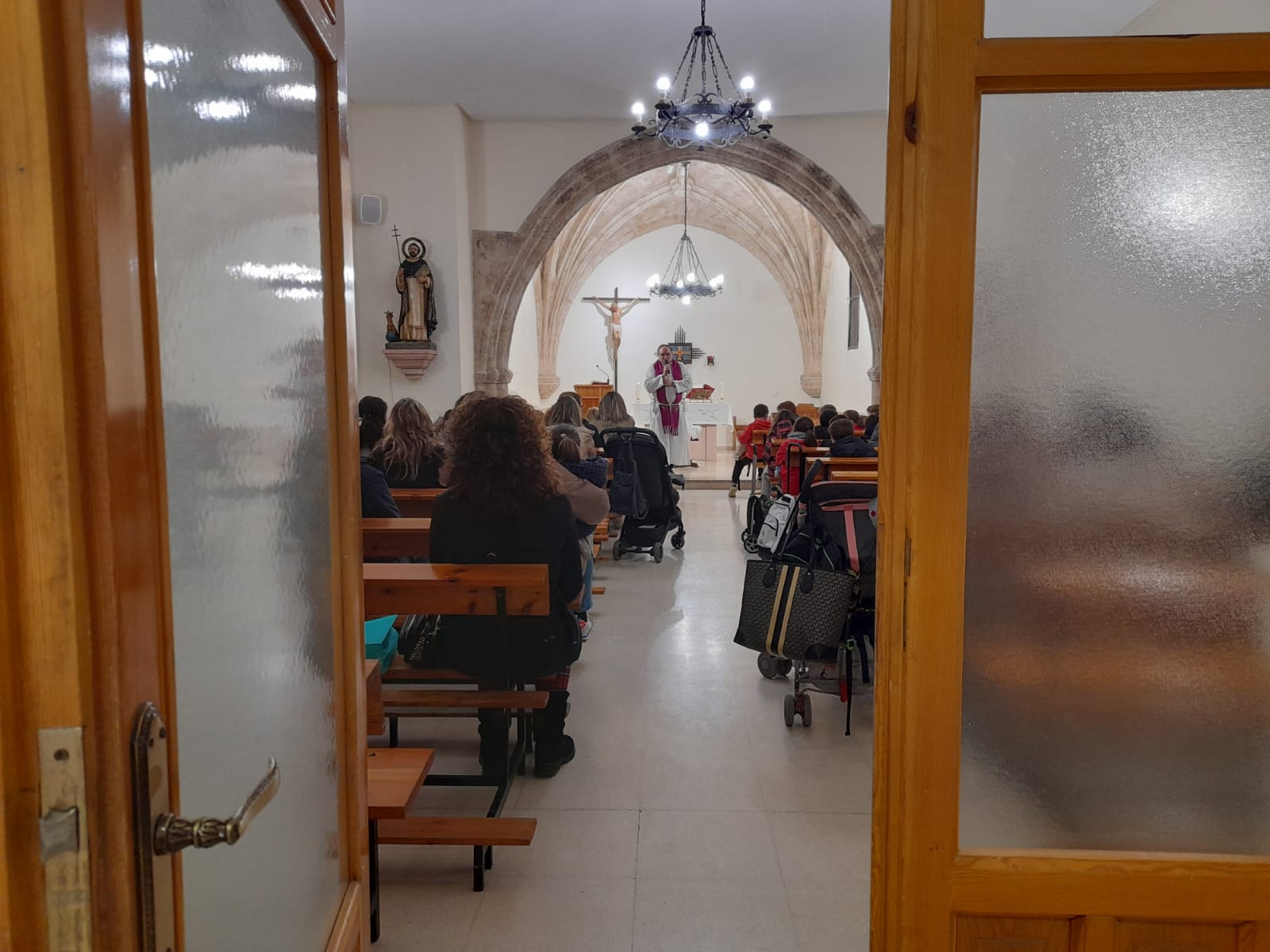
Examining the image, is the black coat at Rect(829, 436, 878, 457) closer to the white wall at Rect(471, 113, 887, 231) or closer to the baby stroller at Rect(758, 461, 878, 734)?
the baby stroller at Rect(758, 461, 878, 734)

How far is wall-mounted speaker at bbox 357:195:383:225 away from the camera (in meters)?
8.24

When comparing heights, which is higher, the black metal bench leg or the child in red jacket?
the child in red jacket

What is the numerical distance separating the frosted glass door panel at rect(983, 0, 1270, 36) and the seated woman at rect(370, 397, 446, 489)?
3.59m

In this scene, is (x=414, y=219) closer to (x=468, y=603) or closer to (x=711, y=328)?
(x=468, y=603)

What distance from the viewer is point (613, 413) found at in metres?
7.36

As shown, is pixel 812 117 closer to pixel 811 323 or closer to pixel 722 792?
pixel 722 792

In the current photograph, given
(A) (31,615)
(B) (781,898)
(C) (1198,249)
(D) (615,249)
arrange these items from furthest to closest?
(D) (615,249) → (B) (781,898) → (C) (1198,249) → (A) (31,615)

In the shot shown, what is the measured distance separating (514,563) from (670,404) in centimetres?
883

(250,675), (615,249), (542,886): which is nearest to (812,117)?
(542,886)

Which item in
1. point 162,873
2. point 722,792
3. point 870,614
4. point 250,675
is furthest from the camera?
point 870,614

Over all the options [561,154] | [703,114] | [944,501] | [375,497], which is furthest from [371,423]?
[561,154]

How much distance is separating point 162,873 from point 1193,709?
4.46ft

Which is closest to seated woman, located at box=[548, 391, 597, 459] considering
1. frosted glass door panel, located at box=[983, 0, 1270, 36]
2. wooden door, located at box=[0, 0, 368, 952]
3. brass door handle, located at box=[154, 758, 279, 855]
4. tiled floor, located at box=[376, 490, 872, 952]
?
tiled floor, located at box=[376, 490, 872, 952]

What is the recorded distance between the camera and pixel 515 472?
317 cm
